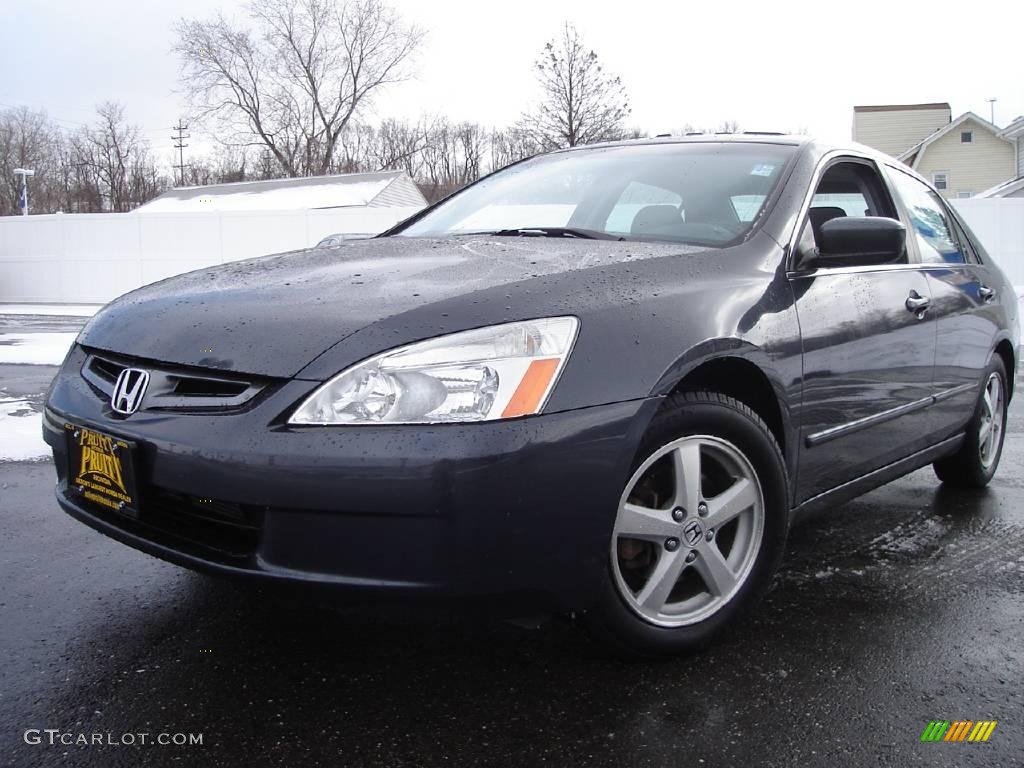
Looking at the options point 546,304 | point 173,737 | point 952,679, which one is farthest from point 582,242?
point 173,737

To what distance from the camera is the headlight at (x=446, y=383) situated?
5.91ft

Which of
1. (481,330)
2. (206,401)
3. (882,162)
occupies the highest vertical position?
(882,162)

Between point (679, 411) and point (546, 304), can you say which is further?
point (679, 411)

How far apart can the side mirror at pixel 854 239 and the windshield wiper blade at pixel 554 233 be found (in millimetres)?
605

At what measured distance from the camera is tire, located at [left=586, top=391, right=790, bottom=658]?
6.82ft

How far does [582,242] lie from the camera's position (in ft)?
8.70

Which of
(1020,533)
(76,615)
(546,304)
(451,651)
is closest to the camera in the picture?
(546,304)

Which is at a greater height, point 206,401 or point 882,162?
point 882,162

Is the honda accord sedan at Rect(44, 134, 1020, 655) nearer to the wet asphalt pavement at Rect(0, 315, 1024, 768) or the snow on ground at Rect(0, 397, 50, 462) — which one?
the wet asphalt pavement at Rect(0, 315, 1024, 768)

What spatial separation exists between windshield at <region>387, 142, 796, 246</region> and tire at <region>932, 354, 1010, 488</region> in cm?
167

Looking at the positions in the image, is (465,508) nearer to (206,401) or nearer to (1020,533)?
(206,401)

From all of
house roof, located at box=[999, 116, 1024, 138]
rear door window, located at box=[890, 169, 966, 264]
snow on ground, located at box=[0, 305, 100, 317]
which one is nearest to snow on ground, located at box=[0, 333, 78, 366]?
snow on ground, located at box=[0, 305, 100, 317]

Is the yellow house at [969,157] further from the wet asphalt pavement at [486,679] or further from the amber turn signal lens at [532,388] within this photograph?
the amber turn signal lens at [532,388]

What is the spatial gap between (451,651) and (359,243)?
1511mm
